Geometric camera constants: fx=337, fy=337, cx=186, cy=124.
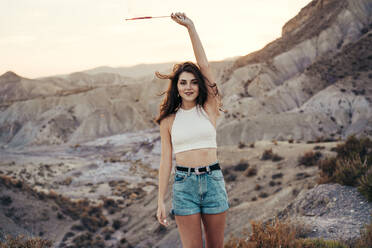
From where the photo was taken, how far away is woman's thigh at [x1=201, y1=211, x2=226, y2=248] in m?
2.78

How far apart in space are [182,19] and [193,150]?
1218mm

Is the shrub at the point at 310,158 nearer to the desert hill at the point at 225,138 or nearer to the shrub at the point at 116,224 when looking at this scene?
the desert hill at the point at 225,138

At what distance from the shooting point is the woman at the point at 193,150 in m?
2.72

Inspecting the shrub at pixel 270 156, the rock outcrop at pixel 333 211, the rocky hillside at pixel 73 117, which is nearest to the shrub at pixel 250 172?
the shrub at pixel 270 156

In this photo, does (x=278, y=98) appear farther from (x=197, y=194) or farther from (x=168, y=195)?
(x=197, y=194)

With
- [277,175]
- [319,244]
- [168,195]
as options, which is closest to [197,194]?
[319,244]

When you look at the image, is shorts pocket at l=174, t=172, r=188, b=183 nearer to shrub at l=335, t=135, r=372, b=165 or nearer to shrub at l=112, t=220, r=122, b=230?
shrub at l=335, t=135, r=372, b=165

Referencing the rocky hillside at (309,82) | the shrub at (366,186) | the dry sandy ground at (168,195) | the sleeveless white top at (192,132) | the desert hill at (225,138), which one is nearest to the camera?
the sleeveless white top at (192,132)

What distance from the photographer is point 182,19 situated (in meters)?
3.10

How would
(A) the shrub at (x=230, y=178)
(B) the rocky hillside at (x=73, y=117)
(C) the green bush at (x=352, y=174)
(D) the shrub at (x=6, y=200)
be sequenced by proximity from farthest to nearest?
(B) the rocky hillside at (x=73, y=117)
(A) the shrub at (x=230, y=178)
(D) the shrub at (x=6, y=200)
(C) the green bush at (x=352, y=174)

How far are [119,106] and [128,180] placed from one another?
1524 inches

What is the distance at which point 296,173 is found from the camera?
1335cm

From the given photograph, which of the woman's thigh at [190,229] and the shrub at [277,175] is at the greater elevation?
the woman's thigh at [190,229]

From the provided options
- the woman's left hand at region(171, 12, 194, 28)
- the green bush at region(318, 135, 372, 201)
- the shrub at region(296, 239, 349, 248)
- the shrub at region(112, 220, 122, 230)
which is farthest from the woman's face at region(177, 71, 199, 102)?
the shrub at region(112, 220, 122, 230)
